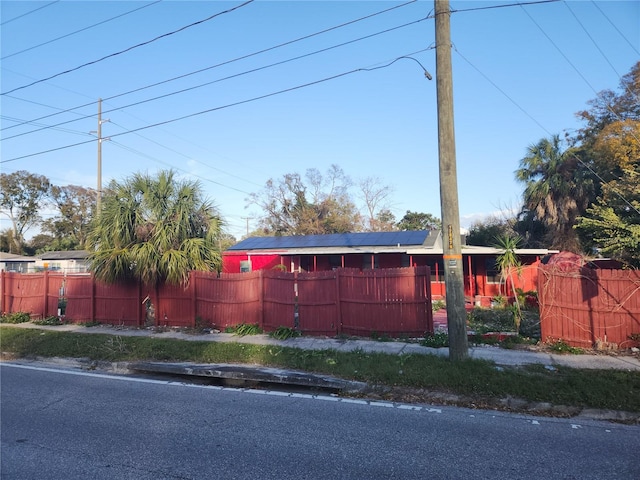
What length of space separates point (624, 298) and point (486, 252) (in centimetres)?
1005

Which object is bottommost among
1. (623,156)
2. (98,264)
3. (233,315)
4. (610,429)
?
(610,429)

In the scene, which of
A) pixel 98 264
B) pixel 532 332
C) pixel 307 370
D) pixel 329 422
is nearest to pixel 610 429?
pixel 329 422

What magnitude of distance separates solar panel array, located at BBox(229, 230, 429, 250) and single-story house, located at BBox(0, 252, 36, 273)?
27.7 m

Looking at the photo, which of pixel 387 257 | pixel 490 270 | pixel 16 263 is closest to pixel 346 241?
pixel 387 257

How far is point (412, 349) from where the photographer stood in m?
9.53

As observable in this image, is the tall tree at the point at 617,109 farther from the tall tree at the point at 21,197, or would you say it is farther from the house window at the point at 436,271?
the tall tree at the point at 21,197

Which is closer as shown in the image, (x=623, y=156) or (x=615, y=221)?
(x=615, y=221)

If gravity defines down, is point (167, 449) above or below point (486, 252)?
below

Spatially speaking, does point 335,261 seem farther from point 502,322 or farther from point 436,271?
point 502,322

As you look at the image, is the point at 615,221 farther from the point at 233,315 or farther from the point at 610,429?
the point at 233,315

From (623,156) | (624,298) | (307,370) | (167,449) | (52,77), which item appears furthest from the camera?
(623,156)

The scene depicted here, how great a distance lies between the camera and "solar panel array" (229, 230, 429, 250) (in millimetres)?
22875

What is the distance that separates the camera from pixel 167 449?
185 inches

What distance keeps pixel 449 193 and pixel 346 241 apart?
16768mm
